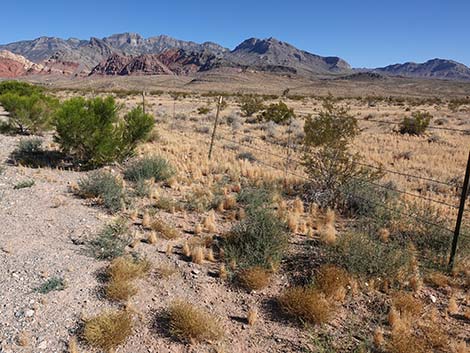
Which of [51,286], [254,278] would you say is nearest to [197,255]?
[254,278]

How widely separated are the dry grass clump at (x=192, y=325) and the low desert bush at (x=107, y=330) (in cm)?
56

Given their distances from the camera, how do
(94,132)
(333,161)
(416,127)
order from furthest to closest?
1. (416,127)
2. (94,132)
3. (333,161)

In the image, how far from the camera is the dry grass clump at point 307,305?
5320 mm

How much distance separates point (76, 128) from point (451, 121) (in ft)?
104

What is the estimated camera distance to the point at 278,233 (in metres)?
7.15

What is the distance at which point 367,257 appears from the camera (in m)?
6.47

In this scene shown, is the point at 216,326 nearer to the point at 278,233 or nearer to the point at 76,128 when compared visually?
the point at 278,233

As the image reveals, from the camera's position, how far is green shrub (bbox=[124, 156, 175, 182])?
1155cm

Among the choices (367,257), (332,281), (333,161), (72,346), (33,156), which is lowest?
(72,346)

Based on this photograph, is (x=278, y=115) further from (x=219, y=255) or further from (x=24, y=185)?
(x=219, y=255)

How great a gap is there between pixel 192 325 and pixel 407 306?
299 cm

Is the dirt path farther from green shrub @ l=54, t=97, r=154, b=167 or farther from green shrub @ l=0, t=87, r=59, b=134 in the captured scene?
green shrub @ l=0, t=87, r=59, b=134

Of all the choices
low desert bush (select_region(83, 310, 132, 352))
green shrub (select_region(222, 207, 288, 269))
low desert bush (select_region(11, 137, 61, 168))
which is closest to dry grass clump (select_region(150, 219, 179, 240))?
green shrub (select_region(222, 207, 288, 269))

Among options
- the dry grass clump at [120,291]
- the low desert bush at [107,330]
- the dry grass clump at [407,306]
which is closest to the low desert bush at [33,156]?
the dry grass clump at [120,291]
